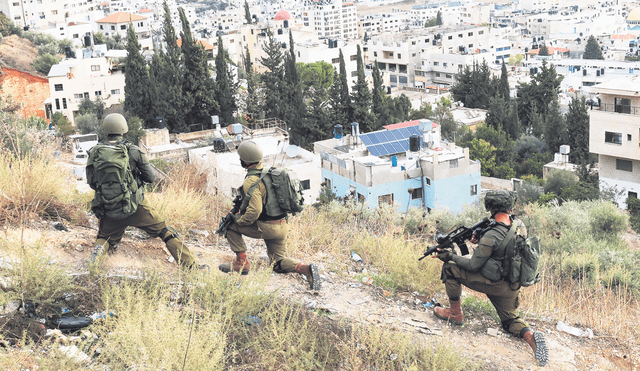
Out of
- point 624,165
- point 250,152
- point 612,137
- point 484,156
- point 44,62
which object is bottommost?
point 484,156

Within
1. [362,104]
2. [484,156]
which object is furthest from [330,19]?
[484,156]

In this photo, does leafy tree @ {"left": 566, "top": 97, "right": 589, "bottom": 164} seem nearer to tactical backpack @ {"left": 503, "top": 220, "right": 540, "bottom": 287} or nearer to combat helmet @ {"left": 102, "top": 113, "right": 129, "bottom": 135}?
tactical backpack @ {"left": 503, "top": 220, "right": 540, "bottom": 287}

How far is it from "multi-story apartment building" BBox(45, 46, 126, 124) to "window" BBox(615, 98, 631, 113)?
25.6 meters

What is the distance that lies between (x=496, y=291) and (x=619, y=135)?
2310 cm

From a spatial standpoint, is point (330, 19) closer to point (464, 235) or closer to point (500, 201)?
point (464, 235)

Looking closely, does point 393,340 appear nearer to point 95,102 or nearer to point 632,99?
point 632,99

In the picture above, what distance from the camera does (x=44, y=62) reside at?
40344mm

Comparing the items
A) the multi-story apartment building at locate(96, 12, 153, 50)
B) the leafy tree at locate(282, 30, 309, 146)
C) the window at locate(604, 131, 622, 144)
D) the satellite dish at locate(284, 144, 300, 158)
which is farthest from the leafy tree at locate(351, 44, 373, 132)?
the multi-story apartment building at locate(96, 12, 153, 50)

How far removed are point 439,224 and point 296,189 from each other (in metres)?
8.59

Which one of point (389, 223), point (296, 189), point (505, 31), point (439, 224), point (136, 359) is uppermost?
point (505, 31)

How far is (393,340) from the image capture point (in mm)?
4898

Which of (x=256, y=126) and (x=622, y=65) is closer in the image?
(x=256, y=126)

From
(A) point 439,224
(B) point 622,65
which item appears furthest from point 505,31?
(A) point 439,224

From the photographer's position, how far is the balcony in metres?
25.2
